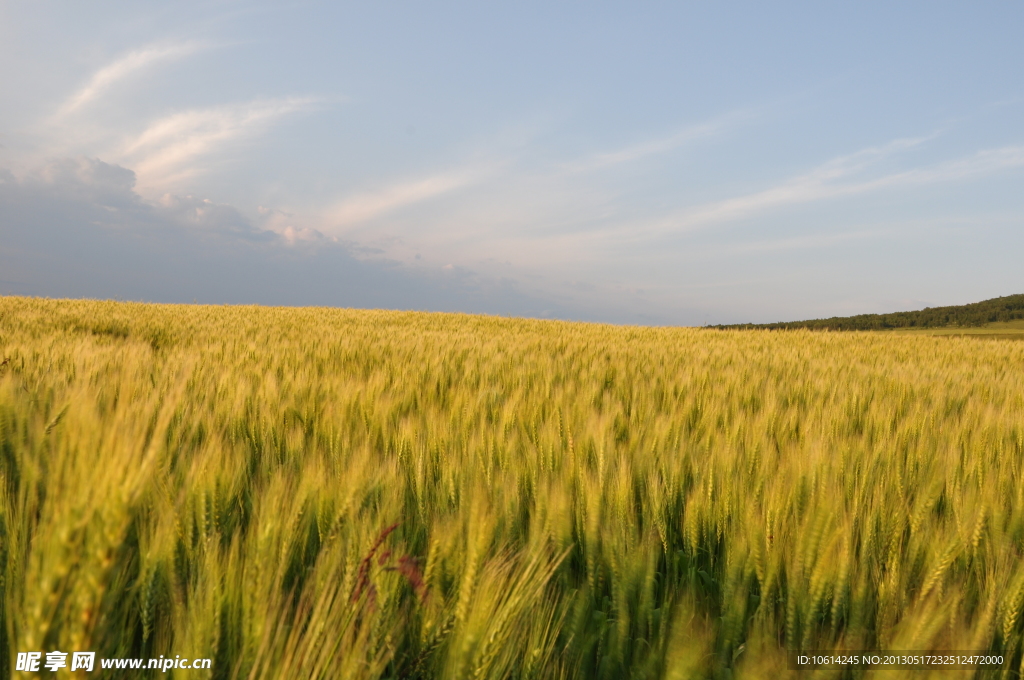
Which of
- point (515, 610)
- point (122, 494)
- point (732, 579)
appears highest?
point (122, 494)

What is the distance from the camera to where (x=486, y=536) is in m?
0.88

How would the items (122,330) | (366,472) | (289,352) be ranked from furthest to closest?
1. (122,330)
2. (289,352)
3. (366,472)

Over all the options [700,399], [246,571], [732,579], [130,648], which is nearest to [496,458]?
[732,579]

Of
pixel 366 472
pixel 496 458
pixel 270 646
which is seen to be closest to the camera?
pixel 270 646

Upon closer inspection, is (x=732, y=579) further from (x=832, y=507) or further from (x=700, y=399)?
(x=700, y=399)

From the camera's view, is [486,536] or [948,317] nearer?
[486,536]

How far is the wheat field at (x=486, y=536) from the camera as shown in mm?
718

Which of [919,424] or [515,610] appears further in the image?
[919,424]

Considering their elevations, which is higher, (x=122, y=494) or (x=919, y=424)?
(x=122, y=494)

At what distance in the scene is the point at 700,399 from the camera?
104 inches

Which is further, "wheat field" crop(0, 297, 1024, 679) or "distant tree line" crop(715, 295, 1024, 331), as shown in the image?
"distant tree line" crop(715, 295, 1024, 331)

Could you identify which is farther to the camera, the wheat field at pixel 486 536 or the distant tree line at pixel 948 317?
the distant tree line at pixel 948 317

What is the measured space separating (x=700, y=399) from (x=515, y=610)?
6.80 ft

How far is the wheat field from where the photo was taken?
2.36 feet
